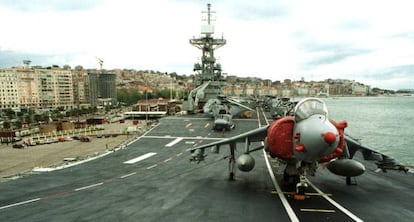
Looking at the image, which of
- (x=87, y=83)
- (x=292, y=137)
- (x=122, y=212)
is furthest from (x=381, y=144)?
(x=87, y=83)

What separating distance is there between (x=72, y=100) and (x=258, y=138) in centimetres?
16608

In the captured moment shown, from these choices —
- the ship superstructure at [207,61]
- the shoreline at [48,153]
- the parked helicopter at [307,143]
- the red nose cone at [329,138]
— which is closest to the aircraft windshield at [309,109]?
the parked helicopter at [307,143]

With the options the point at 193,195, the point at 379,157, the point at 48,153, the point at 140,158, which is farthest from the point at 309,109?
the point at 48,153

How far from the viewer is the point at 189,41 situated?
241ft

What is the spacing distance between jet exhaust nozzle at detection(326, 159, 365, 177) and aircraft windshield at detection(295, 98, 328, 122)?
12.1 ft

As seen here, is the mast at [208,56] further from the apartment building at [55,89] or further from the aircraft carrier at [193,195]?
the apartment building at [55,89]

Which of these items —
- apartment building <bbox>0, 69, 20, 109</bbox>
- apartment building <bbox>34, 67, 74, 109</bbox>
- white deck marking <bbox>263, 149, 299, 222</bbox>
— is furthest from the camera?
apartment building <bbox>34, 67, 74, 109</bbox>

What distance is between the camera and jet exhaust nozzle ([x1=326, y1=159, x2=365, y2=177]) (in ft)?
45.4

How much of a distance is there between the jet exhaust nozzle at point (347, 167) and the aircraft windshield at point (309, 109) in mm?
3678

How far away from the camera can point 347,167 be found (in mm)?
13898

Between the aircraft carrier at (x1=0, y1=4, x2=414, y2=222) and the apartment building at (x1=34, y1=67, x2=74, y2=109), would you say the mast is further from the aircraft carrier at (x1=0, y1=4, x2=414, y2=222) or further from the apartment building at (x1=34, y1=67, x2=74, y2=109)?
the apartment building at (x1=34, y1=67, x2=74, y2=109)

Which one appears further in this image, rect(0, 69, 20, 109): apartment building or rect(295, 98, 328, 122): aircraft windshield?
rect(0, 69, 20, 109): apartment building

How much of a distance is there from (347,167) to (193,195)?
7.12m

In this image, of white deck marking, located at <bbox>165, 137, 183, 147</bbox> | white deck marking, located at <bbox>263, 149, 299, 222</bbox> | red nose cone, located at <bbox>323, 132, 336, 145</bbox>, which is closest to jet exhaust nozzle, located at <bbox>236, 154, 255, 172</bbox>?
white deck marking, located at <bbox>263, 149, 299, 222</bbox>
